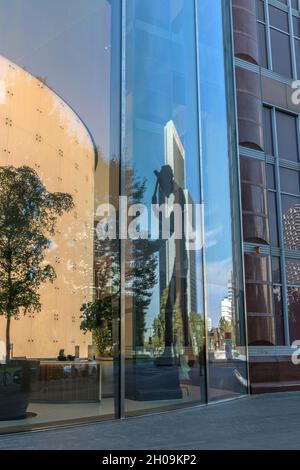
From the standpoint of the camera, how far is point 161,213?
11.5 meters

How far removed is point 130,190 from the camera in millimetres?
10664

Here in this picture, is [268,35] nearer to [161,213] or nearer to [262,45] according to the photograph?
[262,45]

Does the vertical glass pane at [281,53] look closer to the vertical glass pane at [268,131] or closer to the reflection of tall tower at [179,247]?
the vertical glass pane at [268,131]

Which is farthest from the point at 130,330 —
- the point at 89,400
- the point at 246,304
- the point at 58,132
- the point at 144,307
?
the point at 246,304

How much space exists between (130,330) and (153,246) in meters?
1.87

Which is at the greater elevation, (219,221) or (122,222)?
(219,221)

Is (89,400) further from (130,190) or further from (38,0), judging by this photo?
(38,0)

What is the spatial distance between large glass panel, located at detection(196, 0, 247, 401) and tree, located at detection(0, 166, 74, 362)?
466 cm

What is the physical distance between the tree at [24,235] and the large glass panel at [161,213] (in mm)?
1624

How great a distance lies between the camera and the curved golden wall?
29.5ft

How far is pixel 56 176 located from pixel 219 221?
5.56 meters

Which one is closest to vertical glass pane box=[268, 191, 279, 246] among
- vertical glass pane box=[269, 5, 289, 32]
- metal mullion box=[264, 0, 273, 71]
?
metal mullion box=[264, 0, 273, 71]

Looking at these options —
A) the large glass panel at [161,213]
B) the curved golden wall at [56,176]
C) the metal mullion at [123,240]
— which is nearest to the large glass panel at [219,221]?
the large glass panel at [161,213]

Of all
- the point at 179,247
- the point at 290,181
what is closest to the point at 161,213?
the point at 179,247
